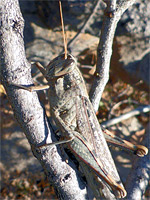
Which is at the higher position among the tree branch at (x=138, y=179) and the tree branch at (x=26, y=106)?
the tree branch at (x=26, y=106)

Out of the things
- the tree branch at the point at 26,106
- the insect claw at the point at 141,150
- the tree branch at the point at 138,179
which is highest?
the tree branch at the point at 26,106

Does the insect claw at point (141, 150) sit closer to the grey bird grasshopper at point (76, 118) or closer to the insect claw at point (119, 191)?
the grey bird grasshopper at point (76, 118)

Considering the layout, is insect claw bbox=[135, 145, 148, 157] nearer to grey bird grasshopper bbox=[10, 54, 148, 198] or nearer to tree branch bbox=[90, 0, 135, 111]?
grey bird grasshopper bbox=[10, 54, 148, 198]

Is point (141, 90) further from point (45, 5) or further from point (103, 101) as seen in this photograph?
point (45, 5)

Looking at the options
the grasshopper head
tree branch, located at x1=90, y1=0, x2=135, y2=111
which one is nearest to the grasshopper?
the grasshopper head

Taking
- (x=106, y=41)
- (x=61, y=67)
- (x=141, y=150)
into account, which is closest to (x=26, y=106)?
(x=61, y=67)

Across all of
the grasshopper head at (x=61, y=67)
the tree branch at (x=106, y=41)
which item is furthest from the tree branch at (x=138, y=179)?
the grasshopper head at (x=61, y=67)
